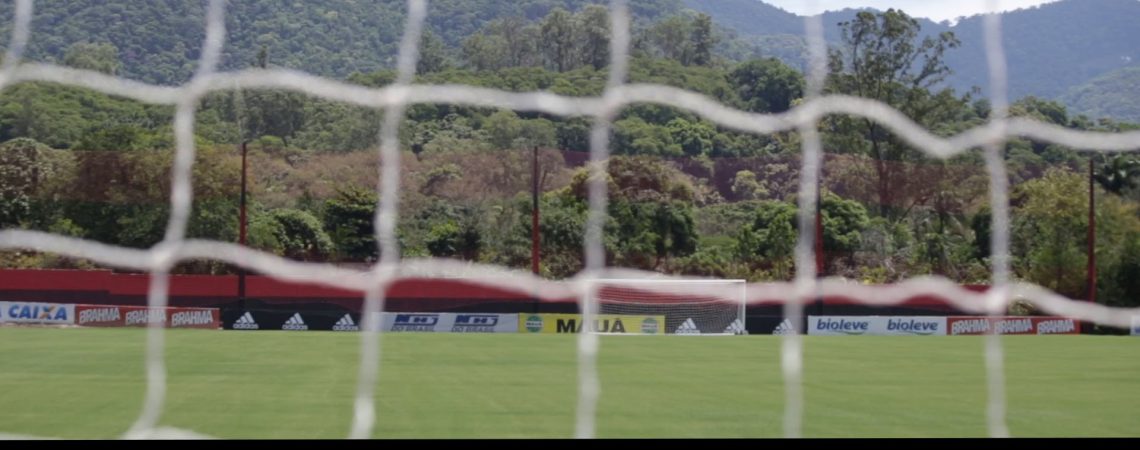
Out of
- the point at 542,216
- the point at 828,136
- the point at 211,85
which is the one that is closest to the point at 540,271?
the point at 542,216

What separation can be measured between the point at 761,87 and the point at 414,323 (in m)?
5.35

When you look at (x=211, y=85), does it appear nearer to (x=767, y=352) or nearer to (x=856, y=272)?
(x=767, y=352)

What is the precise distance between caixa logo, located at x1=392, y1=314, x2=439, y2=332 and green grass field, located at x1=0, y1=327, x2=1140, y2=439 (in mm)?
5291

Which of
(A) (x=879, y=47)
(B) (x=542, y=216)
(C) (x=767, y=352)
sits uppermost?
(A) (x=879, y=47)

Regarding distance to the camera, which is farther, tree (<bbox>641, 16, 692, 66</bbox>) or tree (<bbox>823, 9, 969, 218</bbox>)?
tree (<bbox>641, 16, 692, 66</bbox>)

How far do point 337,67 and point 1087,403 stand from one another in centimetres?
382

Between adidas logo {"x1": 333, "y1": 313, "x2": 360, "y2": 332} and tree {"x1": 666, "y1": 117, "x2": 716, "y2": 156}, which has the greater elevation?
tree {"x1": 666, "y1": 117, "x2": 716, "y2": 156}

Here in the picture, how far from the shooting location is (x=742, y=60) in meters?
13.1

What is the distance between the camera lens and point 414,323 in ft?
50.8

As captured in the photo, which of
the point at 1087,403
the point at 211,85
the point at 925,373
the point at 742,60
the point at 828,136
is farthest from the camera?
the point at 742,60

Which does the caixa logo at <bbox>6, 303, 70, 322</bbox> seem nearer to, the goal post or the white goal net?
the goal post

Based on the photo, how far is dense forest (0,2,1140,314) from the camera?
650 cm

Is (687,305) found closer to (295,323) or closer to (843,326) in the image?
(843,326)

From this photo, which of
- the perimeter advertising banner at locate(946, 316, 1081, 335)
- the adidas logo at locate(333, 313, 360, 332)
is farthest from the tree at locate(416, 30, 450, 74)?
the perimeter advertising banner at locate(946, 316, 1081, 335)
